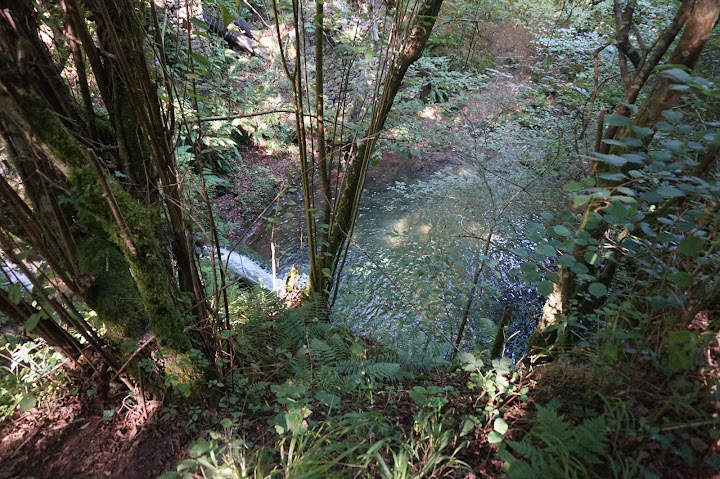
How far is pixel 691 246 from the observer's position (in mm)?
1043

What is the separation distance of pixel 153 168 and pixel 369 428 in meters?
1.78

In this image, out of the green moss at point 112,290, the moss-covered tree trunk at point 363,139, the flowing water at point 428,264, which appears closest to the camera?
the green moss at point 112,290

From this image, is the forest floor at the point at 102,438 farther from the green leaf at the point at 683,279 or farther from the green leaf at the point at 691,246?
the green leaf at the point at 691,246

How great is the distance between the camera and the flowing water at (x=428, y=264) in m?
4.39

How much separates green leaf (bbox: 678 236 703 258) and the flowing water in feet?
5.44

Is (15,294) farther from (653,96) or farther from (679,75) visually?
(653,96)

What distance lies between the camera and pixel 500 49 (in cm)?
1155

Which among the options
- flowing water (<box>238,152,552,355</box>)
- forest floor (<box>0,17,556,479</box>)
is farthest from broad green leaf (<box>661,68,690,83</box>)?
flowing water (<box>238,152,552,355</box>)

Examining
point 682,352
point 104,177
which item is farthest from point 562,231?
point 104,177

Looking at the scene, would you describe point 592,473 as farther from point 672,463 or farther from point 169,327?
point 169,327

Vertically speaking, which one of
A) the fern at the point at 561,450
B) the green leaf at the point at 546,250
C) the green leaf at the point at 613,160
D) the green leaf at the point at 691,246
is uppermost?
the green leaf at the point at 613,160

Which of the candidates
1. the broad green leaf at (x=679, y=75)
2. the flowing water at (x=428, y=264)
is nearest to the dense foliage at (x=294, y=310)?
the broad green leaf at (x=679, y=75)

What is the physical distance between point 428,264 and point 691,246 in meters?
2.23

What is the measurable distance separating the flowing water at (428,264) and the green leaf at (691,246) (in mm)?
1659
